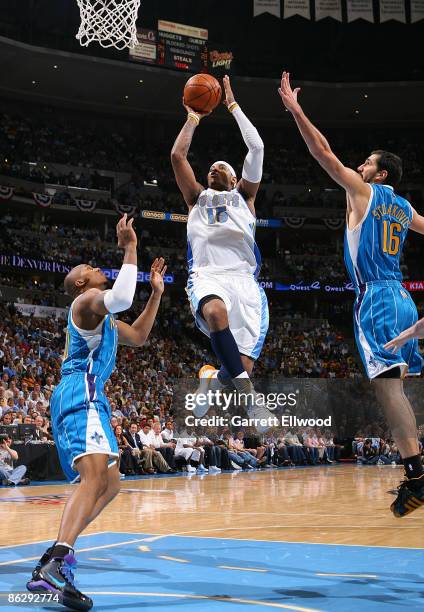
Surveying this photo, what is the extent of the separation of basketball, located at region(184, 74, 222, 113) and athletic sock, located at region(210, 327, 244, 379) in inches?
64.2

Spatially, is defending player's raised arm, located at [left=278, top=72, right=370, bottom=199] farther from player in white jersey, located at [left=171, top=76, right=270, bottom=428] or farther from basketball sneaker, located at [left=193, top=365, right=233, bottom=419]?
basketball sneaker, located at [left=193, top=365, right=233, bottom=419]

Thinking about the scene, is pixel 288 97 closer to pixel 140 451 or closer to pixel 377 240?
pixel 377 240

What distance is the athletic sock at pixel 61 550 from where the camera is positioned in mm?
4973

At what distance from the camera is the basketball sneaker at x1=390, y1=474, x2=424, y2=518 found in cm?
481

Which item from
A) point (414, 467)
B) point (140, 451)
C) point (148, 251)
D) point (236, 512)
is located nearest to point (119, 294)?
point (414, 467)

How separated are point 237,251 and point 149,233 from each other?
30684 mm

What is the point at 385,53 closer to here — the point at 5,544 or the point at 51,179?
the point at 51,179

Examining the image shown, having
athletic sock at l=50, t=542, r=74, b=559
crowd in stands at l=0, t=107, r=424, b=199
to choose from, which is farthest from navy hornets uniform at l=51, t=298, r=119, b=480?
crowd in stands at l=0, t=107, r=424, b=199

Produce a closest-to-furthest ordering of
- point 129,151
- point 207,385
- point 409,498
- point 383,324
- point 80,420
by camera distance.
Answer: point 409,498 → point 383,324 → point 80,420 → point 207,385 → point 129,151

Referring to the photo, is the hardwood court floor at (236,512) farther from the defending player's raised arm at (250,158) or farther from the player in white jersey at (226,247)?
the defending player's raised arm at (250,158)

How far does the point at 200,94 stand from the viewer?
560 cm

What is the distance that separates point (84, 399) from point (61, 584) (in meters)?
1.20

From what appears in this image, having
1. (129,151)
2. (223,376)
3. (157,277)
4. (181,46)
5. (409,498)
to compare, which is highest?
(181,46)

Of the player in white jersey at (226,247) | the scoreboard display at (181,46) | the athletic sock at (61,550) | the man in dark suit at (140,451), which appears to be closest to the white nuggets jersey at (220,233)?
the player in white jersey at (226,247)
